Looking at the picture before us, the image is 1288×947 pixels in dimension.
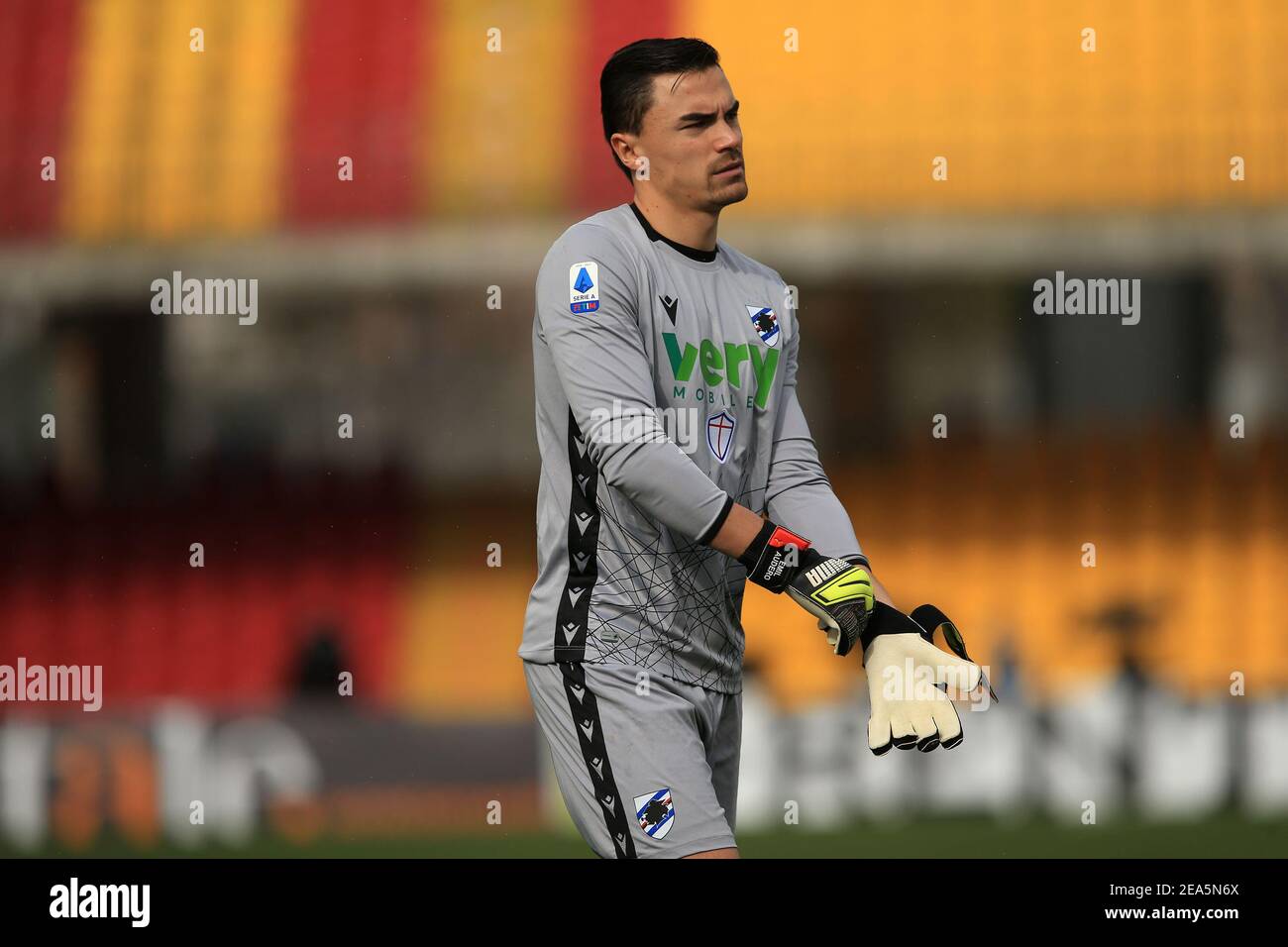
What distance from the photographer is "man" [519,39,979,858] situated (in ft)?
8.91

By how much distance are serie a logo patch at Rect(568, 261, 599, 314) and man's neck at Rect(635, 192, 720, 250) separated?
248 mm

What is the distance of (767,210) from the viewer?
426 inches

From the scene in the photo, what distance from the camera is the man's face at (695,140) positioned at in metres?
2.96

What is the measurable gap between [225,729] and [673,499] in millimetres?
7153

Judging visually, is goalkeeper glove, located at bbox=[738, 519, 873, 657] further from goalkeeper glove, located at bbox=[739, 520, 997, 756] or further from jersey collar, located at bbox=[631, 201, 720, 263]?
jersey collar, located at bbox=[631, 201, 720, 263]

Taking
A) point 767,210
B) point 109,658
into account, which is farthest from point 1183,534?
point 109,658

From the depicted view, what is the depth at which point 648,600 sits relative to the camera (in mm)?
2932
